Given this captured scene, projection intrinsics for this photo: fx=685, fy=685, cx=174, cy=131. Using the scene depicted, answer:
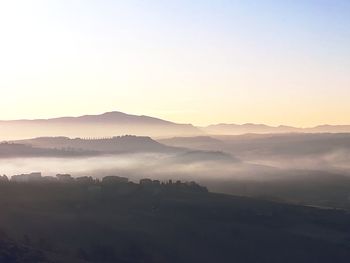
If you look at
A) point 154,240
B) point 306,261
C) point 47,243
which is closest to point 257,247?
point 306,261

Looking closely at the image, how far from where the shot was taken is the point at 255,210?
391 ft

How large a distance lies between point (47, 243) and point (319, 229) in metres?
51.1

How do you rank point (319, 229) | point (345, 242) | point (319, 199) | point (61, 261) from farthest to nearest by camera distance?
1. point (319, 199)
2. point (319, 229)
3. point (345, 242)
4. point (61, 261)

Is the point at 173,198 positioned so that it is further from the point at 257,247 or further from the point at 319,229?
the point at 257,247

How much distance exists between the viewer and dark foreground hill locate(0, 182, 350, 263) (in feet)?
258

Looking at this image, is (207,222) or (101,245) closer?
(101,245)

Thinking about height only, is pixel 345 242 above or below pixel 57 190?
below

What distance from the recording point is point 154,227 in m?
94.0

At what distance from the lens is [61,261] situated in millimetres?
57406

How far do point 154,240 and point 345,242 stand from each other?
2990 cm

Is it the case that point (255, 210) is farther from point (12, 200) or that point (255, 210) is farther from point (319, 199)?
point (319, 199)

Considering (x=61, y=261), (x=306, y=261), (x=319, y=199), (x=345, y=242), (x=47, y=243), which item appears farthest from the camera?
(x=319, y=199)

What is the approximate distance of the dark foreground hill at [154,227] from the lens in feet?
258

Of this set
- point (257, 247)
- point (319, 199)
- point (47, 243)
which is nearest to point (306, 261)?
point (257, 247)
